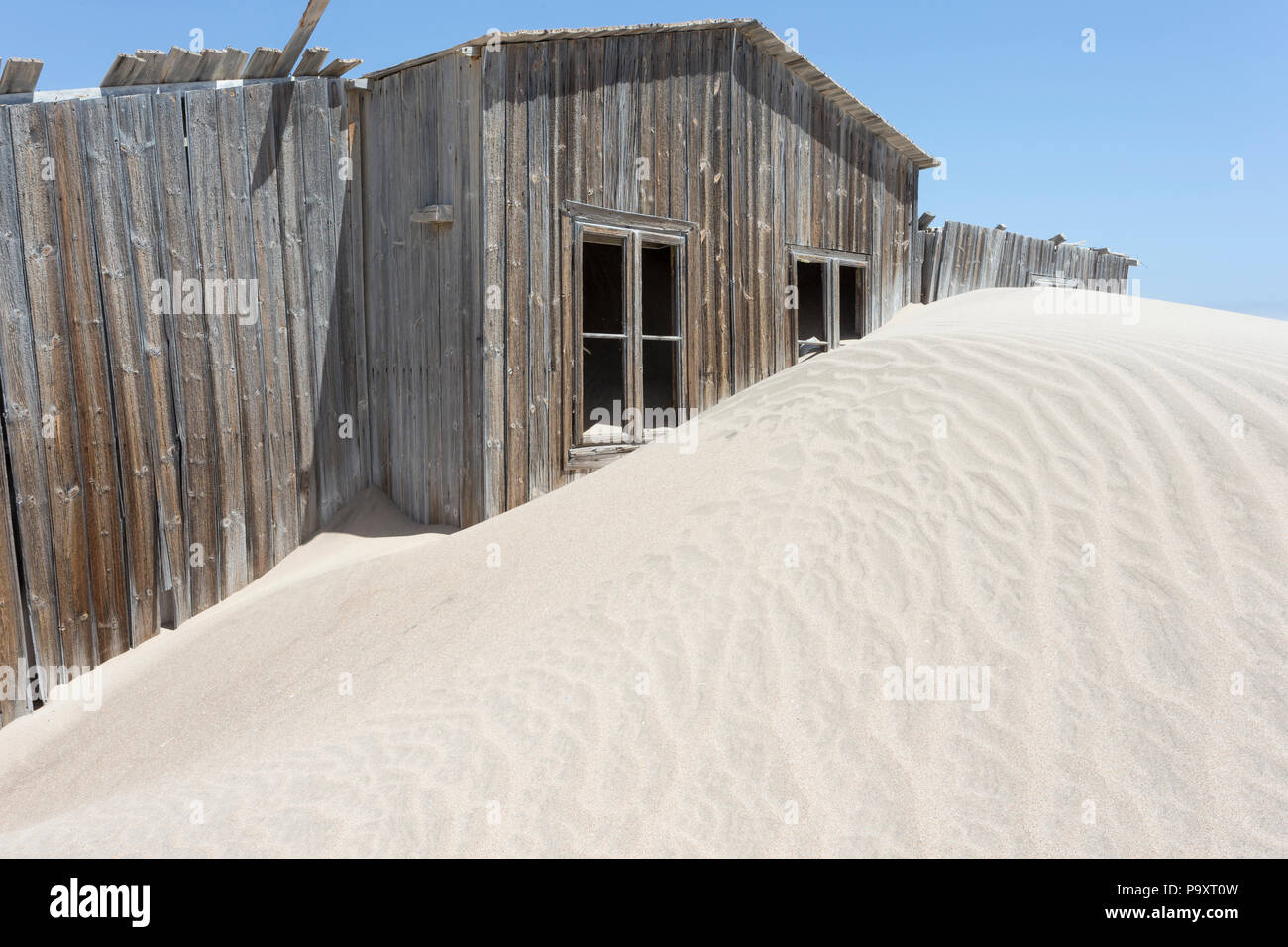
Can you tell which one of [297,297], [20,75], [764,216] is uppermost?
[20,75]

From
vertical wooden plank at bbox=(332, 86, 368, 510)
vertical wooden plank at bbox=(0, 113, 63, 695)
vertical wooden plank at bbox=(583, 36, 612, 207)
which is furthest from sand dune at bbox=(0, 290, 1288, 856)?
vertical wooden plank at bbox=(583, 36, 612, 207)

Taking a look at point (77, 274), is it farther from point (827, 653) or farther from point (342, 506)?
point (827, 653)

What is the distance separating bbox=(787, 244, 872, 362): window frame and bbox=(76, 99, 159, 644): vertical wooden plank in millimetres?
5564

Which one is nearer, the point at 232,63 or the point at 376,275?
the point at 232,63

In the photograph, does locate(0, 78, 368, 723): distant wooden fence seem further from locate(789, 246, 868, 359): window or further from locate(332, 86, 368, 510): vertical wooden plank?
locate(789, 246, 868, 359): window

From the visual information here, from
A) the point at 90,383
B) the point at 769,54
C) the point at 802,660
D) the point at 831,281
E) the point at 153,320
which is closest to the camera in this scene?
the point at 802,660

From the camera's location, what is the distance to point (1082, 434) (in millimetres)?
4727

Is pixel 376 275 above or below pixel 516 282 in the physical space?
above

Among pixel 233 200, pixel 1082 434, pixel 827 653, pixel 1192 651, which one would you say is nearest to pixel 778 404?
pixel 1082 434

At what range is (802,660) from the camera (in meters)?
3.71

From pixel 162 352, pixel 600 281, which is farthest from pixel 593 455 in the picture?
pixel 600 281

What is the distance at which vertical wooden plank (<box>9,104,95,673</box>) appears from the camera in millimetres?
5008

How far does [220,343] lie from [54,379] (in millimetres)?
1006

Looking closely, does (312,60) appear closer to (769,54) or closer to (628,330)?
(628,330)
